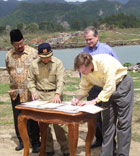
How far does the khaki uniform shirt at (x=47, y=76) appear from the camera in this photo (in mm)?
4812

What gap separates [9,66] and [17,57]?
0.68 feet

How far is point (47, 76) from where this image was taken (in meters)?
4.83

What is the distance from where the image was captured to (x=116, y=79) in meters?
4.18

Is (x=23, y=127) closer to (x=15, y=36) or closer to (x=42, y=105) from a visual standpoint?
(x=42, y=105)

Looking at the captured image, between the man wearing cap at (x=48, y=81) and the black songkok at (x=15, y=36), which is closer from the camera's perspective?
the man wearing cap at (x=48, y=81)

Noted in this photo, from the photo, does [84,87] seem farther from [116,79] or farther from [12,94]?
[12,94]

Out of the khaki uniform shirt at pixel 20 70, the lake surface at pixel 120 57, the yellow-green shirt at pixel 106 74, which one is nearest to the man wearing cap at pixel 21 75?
the khaki uniform shirt at pixel 20 70

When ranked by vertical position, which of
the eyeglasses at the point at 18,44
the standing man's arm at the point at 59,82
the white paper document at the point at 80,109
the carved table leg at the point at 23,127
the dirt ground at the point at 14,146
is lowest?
the dirt ground at the point at 14,146

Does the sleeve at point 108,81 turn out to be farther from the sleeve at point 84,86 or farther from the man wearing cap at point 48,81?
the man wearing cap at point 48,81

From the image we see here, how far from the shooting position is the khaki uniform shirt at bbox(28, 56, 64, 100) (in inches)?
189

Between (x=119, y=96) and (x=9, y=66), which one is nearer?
(x=119, y=96)

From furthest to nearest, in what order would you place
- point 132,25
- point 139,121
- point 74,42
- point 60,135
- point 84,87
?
point 132,25 → point 74,42 → point 139,121 → point 60,135 → point 84,87

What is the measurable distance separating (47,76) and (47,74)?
0.03m

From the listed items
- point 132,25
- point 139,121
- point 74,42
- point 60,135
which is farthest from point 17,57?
point 132,25
